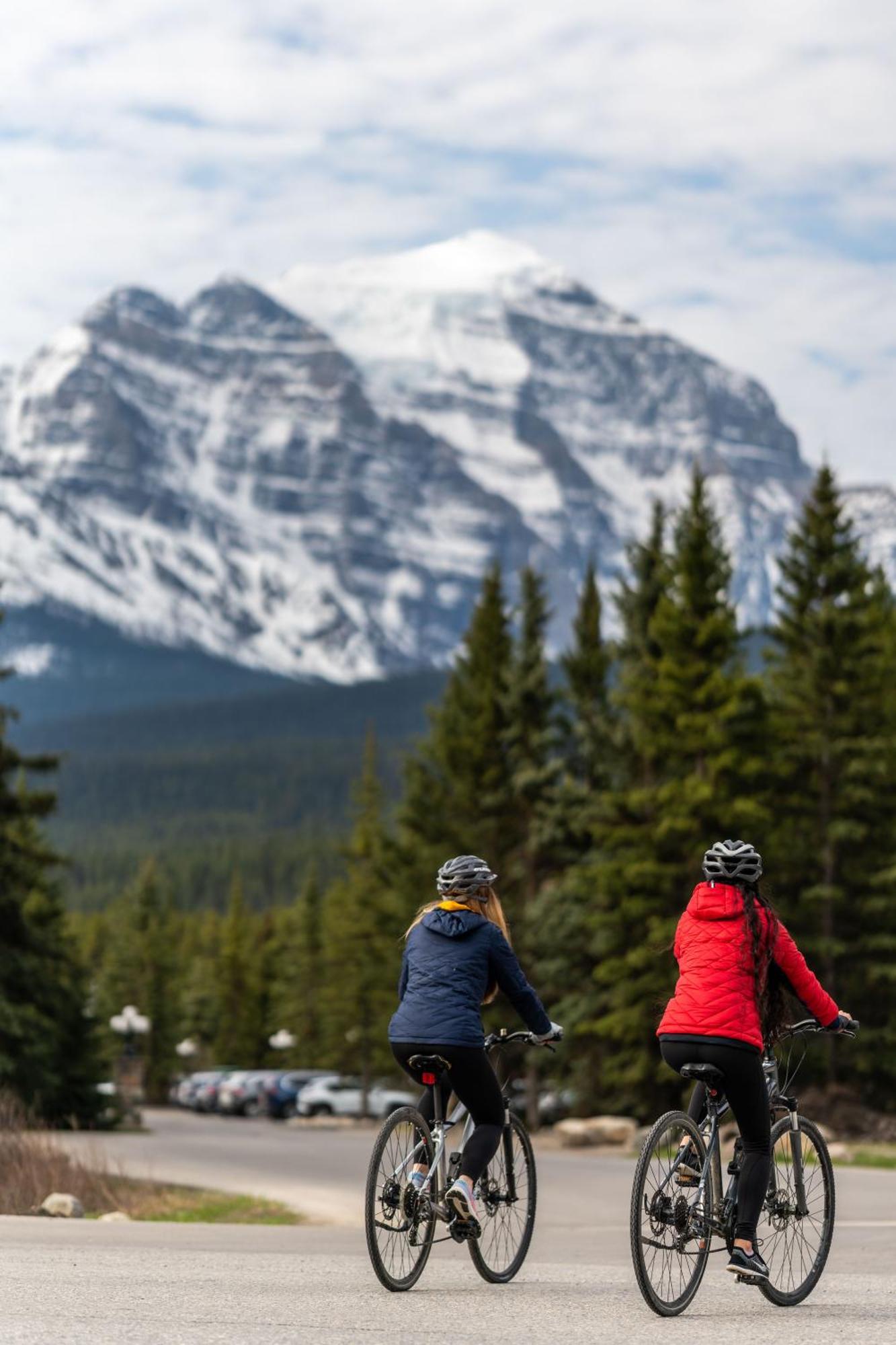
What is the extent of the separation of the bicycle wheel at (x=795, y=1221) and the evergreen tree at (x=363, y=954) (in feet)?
141

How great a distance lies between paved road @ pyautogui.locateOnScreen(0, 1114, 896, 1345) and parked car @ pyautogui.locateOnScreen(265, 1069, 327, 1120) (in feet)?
176

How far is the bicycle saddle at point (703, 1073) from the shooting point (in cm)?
840

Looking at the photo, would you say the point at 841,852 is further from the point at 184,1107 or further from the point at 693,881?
the point at 184,1107

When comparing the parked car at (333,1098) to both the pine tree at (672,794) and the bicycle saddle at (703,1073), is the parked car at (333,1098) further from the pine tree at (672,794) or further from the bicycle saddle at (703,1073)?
the bicycle saddle at (703,1073)

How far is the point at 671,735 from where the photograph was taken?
41.6 m

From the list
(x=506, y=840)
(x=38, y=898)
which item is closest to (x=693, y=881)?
→ (x=506, y=840)

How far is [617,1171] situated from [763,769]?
1493 cm

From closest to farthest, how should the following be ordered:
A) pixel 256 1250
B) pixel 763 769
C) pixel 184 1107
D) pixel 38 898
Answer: pixel 256 1250 < pixel 763 769 < pixel 38 898 < pixel 184 1107

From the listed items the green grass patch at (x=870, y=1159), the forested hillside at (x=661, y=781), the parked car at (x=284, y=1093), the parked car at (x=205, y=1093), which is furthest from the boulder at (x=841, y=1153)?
the parked car at (x=205, y=1093)

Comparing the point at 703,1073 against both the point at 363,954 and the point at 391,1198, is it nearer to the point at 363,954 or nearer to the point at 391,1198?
the point at 391,1198

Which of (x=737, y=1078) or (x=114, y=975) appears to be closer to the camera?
(x=737, y=1078)

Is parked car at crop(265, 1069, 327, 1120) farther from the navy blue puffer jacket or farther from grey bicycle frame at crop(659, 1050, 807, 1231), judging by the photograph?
grey bicycle frame at crop(659, 1050, 807, 1231)

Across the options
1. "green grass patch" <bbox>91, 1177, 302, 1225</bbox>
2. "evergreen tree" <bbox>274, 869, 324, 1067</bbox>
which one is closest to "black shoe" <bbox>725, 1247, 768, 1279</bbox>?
"green grass patch" <bbox>91, 1177, 302, 1225</bbox>

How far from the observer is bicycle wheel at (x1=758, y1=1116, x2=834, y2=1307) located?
879 cm
